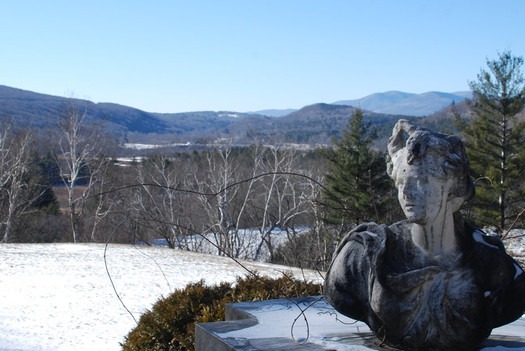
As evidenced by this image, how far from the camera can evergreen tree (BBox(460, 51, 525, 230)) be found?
91.2 feet

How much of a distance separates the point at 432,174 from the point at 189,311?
3936 mm

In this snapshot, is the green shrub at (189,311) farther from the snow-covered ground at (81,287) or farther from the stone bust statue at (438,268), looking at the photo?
the stone bust statue at (438,268)

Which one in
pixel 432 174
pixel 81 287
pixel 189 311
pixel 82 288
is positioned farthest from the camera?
pixel 81 287

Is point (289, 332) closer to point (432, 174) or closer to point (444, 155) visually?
point (432, 174)

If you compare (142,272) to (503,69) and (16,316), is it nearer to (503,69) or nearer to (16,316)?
(16,316)

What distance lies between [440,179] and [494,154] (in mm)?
27131

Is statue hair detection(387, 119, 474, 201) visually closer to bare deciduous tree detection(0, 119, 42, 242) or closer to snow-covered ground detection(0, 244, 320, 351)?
snow-covered ground detection(0, 244, 320, 351)

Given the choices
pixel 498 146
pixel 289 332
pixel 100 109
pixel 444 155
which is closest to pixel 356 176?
pixel 498 146

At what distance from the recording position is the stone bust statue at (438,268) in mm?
3861

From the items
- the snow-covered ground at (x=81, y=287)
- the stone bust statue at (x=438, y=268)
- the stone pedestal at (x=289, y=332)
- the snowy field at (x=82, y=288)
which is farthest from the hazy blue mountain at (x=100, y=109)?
the stone bust statue at (x=438, y=268)

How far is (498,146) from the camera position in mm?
28625

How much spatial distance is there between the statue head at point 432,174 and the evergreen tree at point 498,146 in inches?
979

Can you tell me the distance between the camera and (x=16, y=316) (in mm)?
12312

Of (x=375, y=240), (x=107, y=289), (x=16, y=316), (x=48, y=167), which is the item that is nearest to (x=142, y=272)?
(x=107, y=289)
